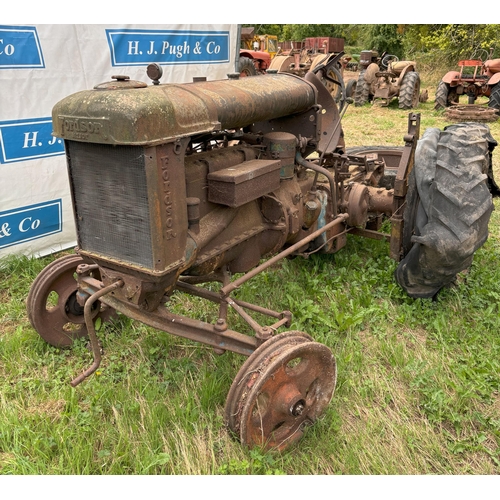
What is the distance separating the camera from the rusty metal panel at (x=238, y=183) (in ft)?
8.69

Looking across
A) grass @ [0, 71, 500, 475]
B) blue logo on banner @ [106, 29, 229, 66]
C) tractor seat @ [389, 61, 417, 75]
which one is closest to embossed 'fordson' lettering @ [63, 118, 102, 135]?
grass @ [0, 71, 500, 475]

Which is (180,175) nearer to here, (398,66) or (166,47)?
(166,47)

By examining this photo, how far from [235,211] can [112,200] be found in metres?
0.74

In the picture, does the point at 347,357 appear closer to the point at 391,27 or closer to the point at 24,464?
the point at 24,464

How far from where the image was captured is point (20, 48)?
4.44 m

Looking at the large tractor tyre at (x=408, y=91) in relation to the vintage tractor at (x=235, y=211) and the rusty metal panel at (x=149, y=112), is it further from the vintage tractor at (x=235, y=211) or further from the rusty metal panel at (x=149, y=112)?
the rusty metal panel at (x=149, y=112)

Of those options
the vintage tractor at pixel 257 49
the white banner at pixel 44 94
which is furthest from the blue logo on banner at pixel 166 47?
the vintage tractor at pixel 257 49

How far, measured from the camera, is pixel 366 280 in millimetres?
4098

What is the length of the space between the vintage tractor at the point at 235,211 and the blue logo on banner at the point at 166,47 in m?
2.36

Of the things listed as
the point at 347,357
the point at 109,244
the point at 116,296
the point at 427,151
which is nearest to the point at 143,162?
the point at 109,244

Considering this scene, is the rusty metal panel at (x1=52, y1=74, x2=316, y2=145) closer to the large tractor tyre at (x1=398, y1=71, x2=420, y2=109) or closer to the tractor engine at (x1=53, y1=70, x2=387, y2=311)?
the tractor engine at (x1=53, y1=70, x2=387, y2=311)

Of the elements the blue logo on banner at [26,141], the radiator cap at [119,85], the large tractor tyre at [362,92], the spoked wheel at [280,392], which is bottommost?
the large tractor tyre at [362,92]

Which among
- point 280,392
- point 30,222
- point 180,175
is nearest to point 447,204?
point 280,392

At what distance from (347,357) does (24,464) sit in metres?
1.81
